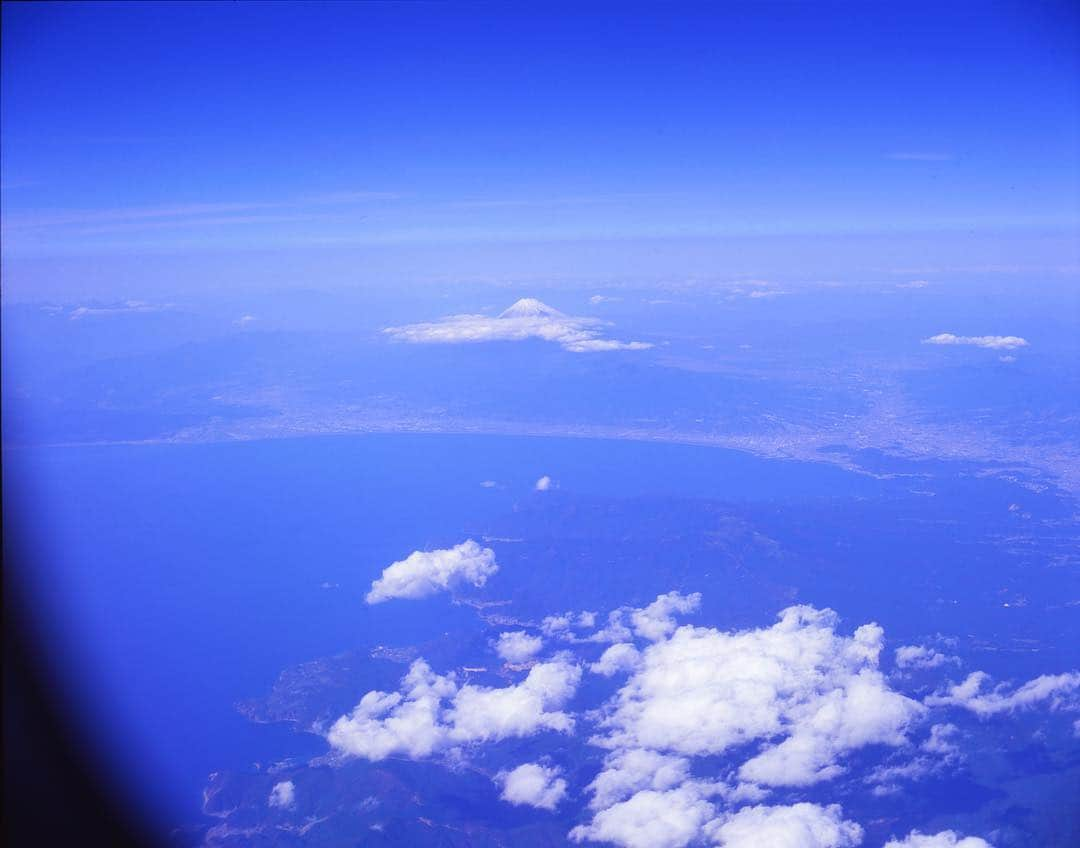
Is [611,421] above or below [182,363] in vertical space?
below

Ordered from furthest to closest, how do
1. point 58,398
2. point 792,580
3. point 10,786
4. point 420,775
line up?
1. point 58,398
2. point 792,580
3. point 420,775
4. point 10,786

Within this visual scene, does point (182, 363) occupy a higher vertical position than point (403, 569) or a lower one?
higher

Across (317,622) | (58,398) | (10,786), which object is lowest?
(317,622)

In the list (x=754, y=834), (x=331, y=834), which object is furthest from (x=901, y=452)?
(x=331, y=834)

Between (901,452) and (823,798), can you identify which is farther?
(901,452)

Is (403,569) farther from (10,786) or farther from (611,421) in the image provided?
(611,421)

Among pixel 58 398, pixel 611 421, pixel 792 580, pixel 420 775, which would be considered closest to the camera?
pixel 420 775

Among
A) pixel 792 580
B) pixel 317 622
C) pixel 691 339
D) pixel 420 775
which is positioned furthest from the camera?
pixel 691 339

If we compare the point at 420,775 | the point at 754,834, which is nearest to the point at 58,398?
the point at 420,775

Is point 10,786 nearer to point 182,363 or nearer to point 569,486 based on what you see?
point 569,486
